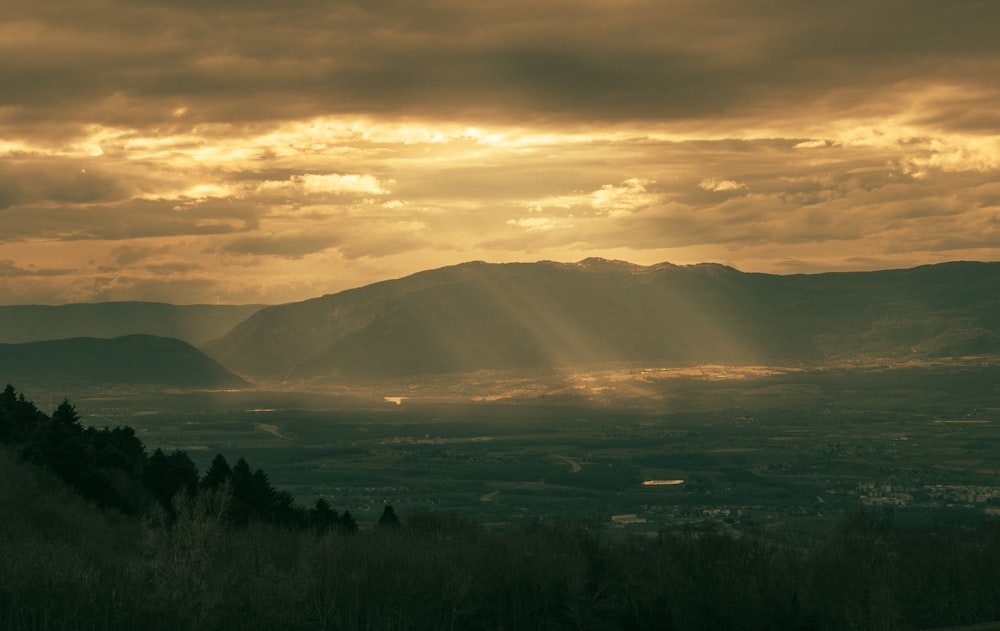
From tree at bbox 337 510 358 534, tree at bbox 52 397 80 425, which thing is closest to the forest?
tree at bbox 337 510 358 534

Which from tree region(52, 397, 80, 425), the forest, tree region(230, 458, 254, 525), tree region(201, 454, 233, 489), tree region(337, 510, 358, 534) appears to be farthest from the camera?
tree region(52, 397, 80, 425)

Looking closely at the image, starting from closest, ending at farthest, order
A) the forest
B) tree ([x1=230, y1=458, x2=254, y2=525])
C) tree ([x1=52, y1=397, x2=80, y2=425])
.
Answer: the forest, tree ([x1=230, y1=458, x2=254, y2=525]), tree ([x1=52, y1=397, x2=80, y2=425])

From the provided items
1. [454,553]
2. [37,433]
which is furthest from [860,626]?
[37,433]

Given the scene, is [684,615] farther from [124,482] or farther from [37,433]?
[37,433]

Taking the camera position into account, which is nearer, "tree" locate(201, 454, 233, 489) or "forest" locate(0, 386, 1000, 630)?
"forest" locate(0, 386, 1000, 630)

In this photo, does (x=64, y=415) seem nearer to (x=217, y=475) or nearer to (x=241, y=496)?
(x=217, y=475)

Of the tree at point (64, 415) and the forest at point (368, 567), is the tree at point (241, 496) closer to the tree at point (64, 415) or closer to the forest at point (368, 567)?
the forest at point (368, 567)

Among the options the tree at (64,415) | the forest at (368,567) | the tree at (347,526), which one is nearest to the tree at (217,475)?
the forest at (368,567)

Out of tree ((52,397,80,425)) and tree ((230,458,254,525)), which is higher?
tree ((52,397,80,425))

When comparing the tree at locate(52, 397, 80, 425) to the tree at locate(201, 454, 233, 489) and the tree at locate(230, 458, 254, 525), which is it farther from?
the tree at locate(230, 458, 254, 525)
